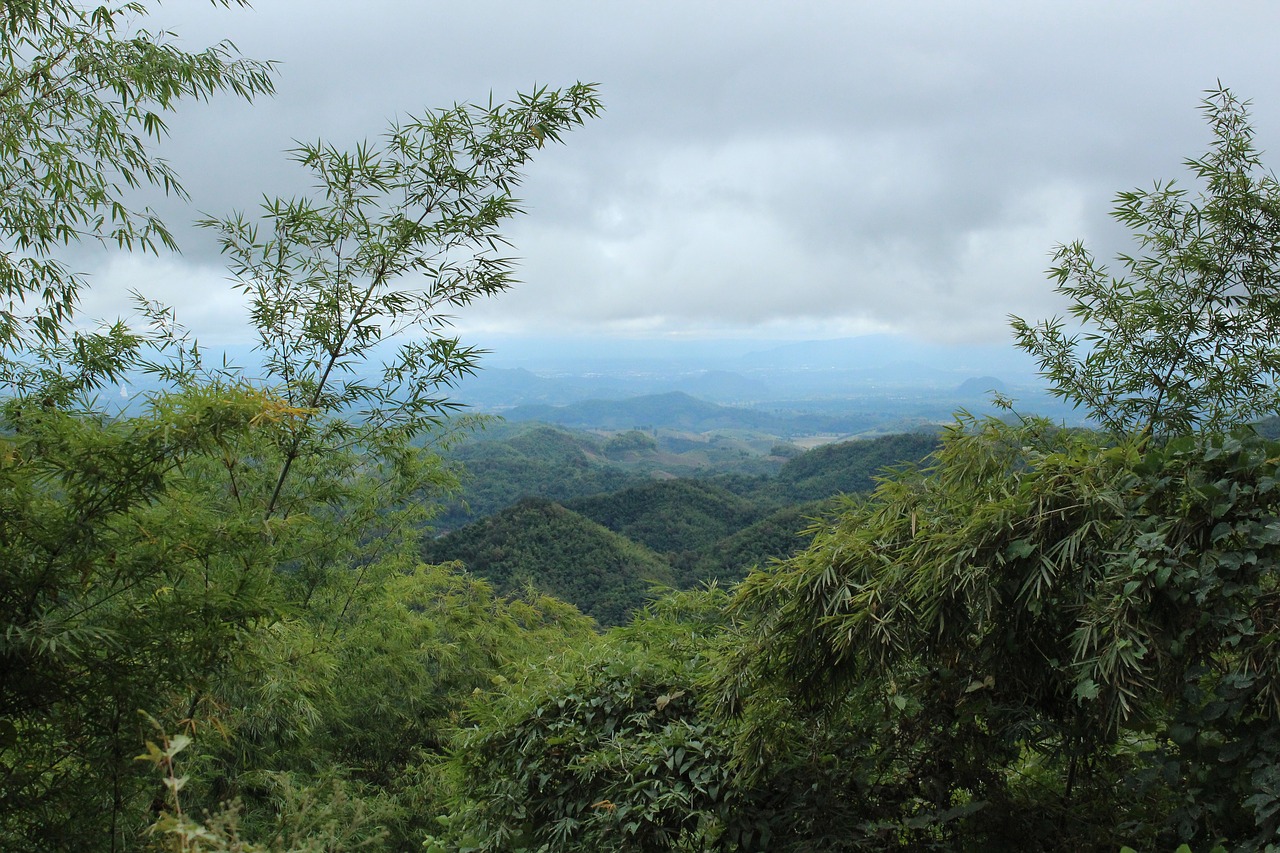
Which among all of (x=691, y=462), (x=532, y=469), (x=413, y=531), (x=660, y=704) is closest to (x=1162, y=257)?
(x=660, y=704)

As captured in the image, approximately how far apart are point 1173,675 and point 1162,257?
285 cm

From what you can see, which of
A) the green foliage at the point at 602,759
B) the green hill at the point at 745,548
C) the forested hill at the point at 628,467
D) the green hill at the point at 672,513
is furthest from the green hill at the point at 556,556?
the green foliage at the point at 602,759

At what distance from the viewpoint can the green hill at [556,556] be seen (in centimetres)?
1911

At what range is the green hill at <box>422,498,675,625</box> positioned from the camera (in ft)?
62.7

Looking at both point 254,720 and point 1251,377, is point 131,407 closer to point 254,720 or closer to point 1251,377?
point 254,720

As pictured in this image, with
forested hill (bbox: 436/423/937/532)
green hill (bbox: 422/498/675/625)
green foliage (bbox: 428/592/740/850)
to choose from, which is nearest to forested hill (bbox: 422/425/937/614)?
green hill (bbox: 422/498/675/625)

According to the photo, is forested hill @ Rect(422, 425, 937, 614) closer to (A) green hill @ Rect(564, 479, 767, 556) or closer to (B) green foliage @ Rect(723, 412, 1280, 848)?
(A) green hill @ Rect(564, 479, 767, 556)

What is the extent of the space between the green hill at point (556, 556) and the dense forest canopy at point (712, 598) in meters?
15.1

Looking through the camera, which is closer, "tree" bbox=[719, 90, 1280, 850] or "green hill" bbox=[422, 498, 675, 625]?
"tree" bbox=[719, 90, 1280, 850]

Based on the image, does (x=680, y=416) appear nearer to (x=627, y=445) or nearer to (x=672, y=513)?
(x=627, y=445)

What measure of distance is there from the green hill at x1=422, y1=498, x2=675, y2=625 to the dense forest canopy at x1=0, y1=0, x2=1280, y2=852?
15091 millimetres

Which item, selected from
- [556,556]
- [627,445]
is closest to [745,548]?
[556,556]

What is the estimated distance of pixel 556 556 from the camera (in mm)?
21531

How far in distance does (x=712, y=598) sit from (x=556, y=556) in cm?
1879
